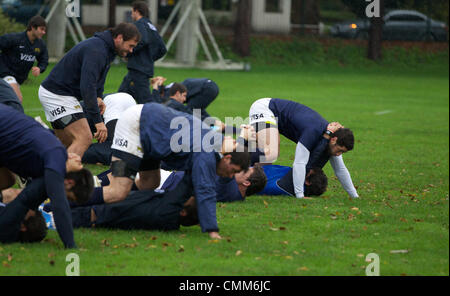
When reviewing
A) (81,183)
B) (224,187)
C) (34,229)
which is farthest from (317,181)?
(34,229)

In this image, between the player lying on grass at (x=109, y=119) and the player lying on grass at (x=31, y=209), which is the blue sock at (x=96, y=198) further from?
the player lying on grass at (x=109, y=119)

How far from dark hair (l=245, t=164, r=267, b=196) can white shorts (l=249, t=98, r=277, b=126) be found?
1.27m

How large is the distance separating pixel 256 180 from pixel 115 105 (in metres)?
3.10

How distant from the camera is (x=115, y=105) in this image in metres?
11.0

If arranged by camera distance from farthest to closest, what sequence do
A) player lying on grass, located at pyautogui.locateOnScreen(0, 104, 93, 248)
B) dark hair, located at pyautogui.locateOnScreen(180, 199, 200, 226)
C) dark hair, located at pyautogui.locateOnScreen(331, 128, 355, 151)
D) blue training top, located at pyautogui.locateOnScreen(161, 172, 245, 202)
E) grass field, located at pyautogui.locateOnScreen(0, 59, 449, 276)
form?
dark hair, located at pyautogui.locateOnScreen(331, 128, 355, 151)
blue training top, located at pyautogui.locateOnScreen(161, 172, 245, 202)
dark hair, located at pyautogui.locateOnScreen(180, 199, 200, 226)
player lying on grass, located at pyautogui.locateOnScreen(0, 104, 93, 248)
grass field, located at pyautogui.locateOnScreen(0, 59, 449, 276)

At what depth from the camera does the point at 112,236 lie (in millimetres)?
7086

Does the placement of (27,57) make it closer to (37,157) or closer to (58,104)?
(58,104)

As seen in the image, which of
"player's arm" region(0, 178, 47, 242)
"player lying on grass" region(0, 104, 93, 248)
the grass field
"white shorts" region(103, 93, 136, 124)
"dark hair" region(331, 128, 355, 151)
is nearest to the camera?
the grass field

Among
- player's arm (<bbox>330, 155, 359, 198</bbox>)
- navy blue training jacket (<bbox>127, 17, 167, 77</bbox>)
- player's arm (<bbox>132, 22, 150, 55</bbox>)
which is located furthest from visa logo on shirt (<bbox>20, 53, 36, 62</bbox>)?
player's arm (<bbox>330, 155, 359, 198</bbox>)

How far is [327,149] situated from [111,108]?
3481mm

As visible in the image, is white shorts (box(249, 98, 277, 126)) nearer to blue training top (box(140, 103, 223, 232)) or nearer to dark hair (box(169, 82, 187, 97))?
dark hair (box(169, 82, 187, 97))

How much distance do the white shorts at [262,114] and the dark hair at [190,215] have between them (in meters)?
3.02

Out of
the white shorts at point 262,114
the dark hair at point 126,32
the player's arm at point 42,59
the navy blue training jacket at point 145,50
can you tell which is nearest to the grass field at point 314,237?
the white shorts at point 262,114

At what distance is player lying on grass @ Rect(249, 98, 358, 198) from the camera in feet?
29.8
